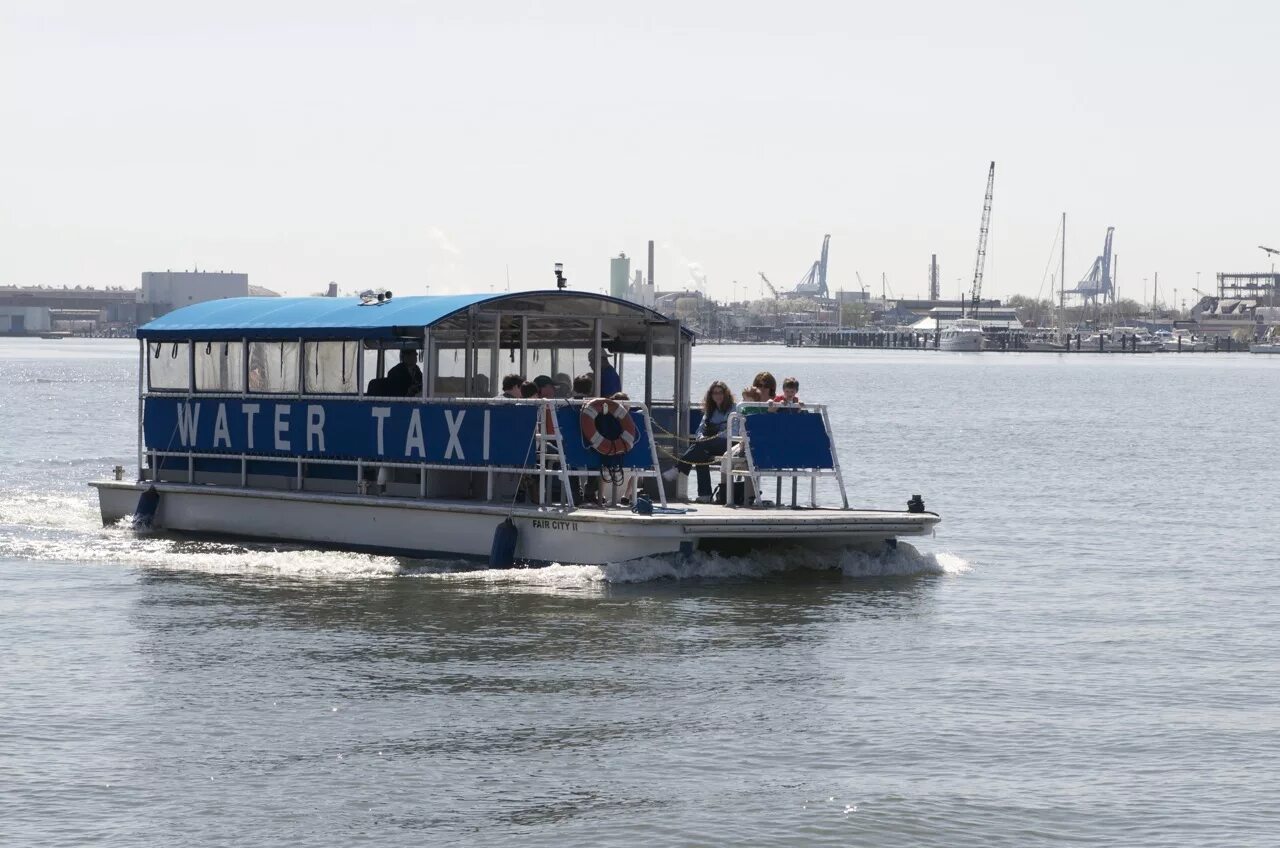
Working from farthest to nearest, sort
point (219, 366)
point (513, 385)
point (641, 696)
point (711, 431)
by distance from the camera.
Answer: point (219, 366) → point (711, 431) → point (513, 385) → point (641, 696)

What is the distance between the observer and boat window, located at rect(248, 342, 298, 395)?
2614cm

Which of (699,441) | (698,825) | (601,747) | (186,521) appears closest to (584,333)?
(699,441)

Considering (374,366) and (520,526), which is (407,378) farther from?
(520,526)

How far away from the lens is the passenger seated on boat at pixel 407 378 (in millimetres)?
24859

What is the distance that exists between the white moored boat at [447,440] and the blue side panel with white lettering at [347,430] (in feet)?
0.08

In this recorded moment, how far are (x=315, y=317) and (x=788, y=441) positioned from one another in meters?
6.54

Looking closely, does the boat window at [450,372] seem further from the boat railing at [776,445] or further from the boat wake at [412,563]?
the boat railing at [776,445]

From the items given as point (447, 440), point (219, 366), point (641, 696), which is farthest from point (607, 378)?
point (641, 696)

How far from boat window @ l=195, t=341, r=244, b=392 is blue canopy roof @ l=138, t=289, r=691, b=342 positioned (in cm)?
20

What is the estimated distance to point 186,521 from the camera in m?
27.3

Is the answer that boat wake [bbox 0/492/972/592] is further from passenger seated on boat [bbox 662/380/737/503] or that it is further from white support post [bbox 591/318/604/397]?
white support post [bbox 591/318/604/397]

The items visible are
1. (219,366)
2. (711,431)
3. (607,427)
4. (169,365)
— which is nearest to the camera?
(607,427)

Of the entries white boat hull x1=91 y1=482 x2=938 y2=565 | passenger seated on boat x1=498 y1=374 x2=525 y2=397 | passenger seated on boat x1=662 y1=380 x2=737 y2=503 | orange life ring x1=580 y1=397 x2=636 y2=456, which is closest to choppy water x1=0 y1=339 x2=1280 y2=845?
white boat hull x1=91 y1=482 x2=938 y2=565

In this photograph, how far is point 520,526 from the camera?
22906 millimetres
